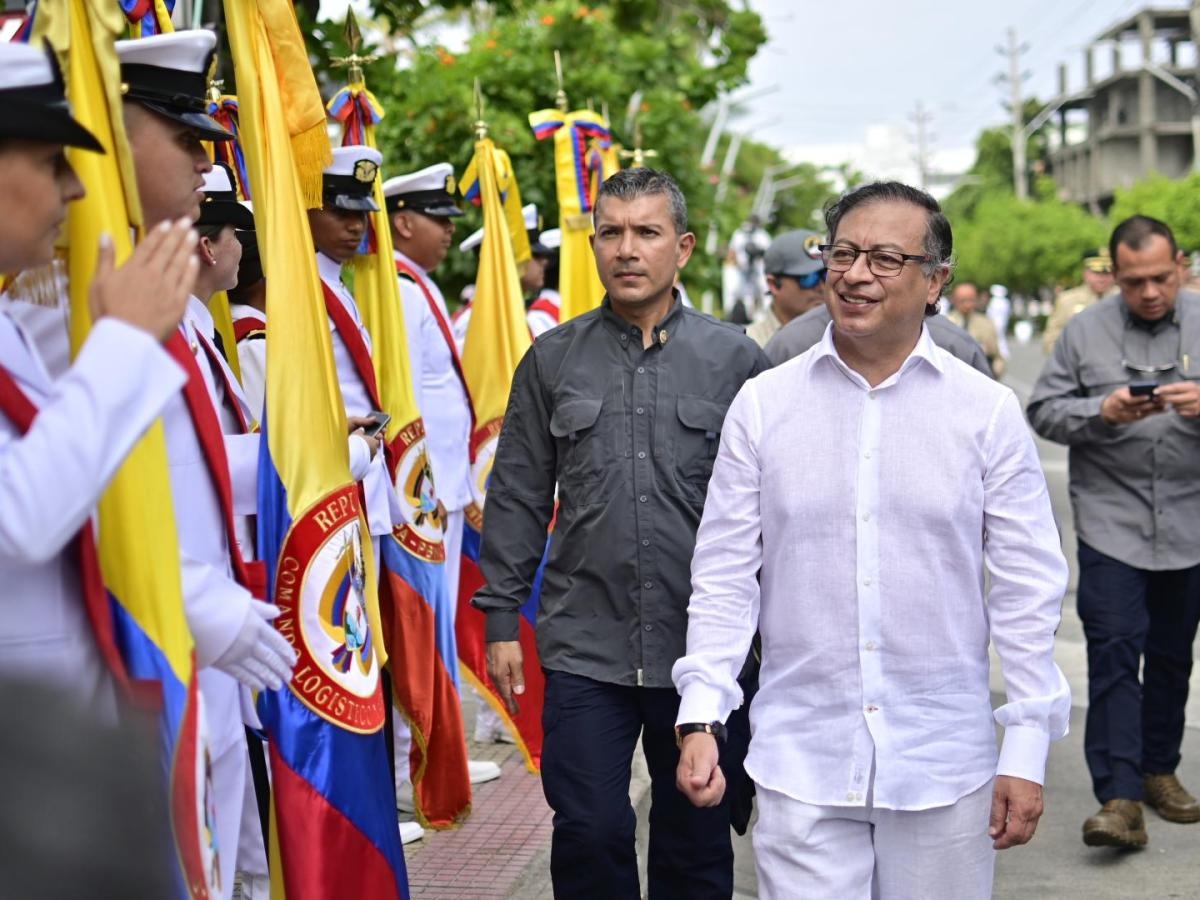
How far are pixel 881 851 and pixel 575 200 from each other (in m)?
5.73

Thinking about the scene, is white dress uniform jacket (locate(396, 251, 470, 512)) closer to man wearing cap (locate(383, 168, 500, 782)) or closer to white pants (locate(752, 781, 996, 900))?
man wearing cap (locate(383, 168, 500, 782))

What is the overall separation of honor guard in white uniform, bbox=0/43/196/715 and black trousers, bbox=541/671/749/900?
1.78 meters

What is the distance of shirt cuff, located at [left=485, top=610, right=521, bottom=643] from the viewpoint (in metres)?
4.50

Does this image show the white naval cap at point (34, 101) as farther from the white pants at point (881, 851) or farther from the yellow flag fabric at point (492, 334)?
the yellow flag fabric at point (492, 334)


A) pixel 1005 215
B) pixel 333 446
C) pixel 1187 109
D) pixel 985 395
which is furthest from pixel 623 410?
pixel 1187 109

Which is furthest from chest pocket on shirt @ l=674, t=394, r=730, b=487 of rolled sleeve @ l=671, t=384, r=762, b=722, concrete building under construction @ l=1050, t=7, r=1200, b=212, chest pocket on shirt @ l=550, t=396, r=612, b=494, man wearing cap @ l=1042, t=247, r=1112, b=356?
concrete building under construction @ l=1050, t=7, r=1200, b=212

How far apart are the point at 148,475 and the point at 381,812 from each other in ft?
4.86

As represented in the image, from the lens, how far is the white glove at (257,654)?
3.15 m

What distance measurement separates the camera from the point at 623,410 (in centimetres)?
444

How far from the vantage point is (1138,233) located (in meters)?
6.32

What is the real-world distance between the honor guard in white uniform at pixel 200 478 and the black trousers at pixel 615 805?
106cm

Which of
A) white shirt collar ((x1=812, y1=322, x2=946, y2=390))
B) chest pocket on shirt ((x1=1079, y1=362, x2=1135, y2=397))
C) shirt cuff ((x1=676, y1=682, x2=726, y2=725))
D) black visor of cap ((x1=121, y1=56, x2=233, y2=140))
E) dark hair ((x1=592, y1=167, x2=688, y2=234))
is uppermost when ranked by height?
black visor of cap ((x1=121, y1=56, x2=233, y2=140))

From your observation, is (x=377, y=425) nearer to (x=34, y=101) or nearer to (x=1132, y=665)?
(x=34, y=101)

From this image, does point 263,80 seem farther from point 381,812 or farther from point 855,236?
point 381,812
